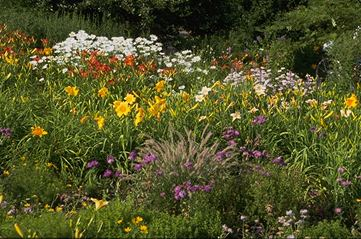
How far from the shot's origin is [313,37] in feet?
40.2

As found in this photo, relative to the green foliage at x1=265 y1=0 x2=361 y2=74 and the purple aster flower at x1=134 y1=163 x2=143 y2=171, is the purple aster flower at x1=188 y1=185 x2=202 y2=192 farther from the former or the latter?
the green foliage at x1=265 y1=0 x2=361 y2=74

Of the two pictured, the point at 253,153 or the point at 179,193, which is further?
the point at 253,153

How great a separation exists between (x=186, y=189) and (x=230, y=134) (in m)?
1.09

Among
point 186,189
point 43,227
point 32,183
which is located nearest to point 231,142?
point 186,189

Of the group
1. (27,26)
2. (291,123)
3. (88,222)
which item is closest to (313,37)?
(27,26)

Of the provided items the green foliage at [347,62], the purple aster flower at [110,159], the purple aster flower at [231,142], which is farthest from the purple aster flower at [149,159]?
the green foliage at [347,62]

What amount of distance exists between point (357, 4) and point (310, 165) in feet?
21.1

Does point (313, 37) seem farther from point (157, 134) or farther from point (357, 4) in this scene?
point (157, 134)

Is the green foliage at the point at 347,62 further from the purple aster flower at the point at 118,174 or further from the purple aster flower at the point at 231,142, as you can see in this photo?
the purple aster flower at the point at 118,174

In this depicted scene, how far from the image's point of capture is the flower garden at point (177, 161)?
4.56 m

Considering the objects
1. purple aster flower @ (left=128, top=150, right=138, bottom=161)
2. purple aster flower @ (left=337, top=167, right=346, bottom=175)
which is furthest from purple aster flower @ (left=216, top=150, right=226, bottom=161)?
purple aster flower @ (left=337, top=167, right=346, bottom=175)

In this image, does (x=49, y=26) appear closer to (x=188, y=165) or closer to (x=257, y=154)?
(x=257, y=154)

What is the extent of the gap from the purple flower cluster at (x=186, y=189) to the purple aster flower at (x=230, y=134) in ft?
3.25

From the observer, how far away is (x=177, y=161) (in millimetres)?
5371
